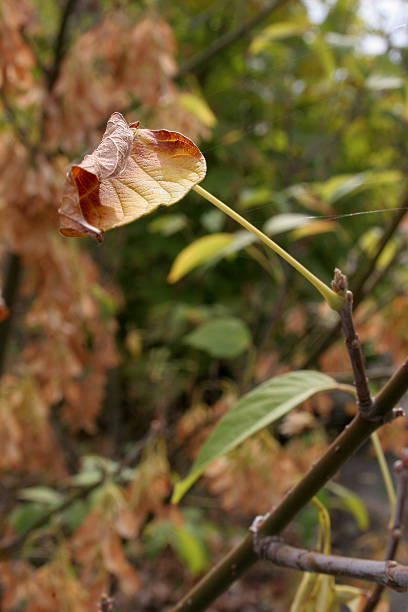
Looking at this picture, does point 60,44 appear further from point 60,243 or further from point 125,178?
point 125,178

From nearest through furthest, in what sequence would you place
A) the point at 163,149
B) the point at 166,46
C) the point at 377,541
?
1. the point at 163,149
2. the point at 166,46
3. the point at 377,541

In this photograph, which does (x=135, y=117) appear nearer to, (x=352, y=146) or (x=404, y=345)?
(x=404, y=345)

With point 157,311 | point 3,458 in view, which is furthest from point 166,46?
point 157,311

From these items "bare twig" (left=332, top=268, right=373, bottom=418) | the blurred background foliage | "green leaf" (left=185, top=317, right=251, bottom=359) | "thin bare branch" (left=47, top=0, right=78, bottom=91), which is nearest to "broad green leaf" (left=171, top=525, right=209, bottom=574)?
the blurred background foliage

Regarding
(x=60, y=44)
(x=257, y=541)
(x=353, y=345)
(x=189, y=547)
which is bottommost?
(x=189, y=547)

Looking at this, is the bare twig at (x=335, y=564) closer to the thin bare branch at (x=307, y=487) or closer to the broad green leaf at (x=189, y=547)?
the thin bare branch at (x=307, y=487)

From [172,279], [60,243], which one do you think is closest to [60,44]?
[60,243]

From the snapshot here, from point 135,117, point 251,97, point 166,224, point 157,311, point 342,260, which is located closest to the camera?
point 135,117

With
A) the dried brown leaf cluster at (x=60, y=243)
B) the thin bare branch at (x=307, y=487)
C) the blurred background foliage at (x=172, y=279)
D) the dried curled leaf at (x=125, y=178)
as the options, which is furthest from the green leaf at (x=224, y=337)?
the dried curled leaf at (x=125, y=178)
